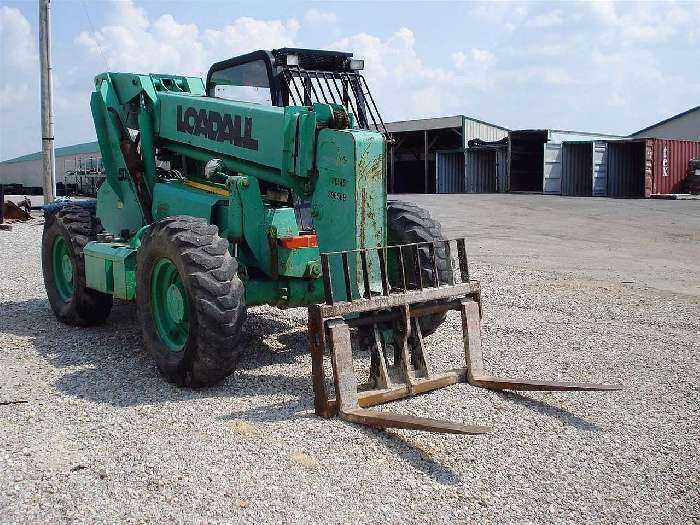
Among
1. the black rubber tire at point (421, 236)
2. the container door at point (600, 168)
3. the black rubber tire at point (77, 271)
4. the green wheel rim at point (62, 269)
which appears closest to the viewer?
the black rubber tire at point (421, 236)

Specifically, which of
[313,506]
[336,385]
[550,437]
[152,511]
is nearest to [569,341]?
[550,437]

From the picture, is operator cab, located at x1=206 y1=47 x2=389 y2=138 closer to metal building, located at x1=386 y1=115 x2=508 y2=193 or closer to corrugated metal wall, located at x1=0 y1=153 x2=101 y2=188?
metal building, located at x1=386 y1=115 x2=508 y2=193

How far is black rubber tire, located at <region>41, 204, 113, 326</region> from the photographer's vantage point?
760 centimetres

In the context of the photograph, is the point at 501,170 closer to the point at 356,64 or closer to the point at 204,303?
the point at 356,64

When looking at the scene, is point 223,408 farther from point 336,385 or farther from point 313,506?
point 313,506

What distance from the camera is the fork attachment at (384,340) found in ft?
15.7

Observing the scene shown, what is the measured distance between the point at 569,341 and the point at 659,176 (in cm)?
2509

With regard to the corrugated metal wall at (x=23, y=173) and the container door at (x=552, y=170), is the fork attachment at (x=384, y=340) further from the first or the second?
the corrugated metal wall at (x=23, y=173)

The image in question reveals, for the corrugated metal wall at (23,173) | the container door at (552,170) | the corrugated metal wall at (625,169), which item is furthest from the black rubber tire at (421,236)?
the corrugated metal wall at (23,173)

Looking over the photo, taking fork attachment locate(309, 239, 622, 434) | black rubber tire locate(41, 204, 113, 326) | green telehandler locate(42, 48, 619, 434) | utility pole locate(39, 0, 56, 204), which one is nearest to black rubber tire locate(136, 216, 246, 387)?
green telehandler locate(42, 48, 619, 434)

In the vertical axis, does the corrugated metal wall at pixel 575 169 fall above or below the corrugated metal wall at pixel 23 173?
below

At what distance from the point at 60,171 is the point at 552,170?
3321 centimetres

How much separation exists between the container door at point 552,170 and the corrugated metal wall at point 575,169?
7.8 inches

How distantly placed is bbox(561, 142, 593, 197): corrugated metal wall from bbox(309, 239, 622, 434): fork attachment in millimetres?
27627
